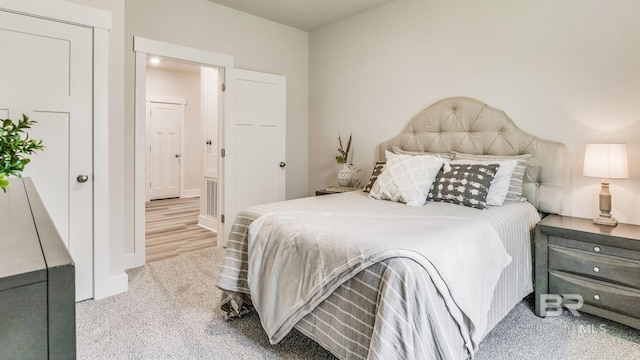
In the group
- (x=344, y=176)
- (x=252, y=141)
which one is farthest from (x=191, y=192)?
(x=344, y=176)

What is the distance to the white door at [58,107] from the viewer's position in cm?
219

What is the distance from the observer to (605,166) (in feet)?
→ 7.13

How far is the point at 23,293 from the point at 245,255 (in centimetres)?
162

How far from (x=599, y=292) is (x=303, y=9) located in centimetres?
360

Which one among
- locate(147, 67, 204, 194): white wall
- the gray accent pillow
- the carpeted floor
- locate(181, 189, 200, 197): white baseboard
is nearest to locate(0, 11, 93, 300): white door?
the carpeted floor

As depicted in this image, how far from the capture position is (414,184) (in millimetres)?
2551

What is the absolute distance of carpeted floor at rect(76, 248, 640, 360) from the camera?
1838mm

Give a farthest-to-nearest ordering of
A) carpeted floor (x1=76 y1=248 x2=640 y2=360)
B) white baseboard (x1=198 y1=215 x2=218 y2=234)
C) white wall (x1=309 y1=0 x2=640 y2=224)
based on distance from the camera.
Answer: white baseboard (x1=198 y1=215 x2=218 y2=234)
white wall (x1=309 y1=0 x2=640 y2=224)
carpeted floor (x1=76 y1=248 x2=640 y2=360)

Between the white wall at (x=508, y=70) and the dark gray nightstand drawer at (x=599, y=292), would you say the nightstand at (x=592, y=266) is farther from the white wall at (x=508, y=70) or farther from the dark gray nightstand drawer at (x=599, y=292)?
the white wall at (x=508, y=70)

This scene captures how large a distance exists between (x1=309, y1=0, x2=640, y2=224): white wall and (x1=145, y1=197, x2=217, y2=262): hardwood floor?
80.6 inches

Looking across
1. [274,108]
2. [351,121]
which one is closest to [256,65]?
[274,108]

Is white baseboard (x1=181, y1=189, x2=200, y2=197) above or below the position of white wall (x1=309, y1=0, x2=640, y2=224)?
below

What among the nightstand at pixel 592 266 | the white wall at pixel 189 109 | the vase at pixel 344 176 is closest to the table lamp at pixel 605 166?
the nightstand at pixel 592 266

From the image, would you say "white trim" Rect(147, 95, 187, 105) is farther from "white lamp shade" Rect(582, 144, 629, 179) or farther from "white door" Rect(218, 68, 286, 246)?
"white lamp shade" Rect(582, 144, 629, 179)
